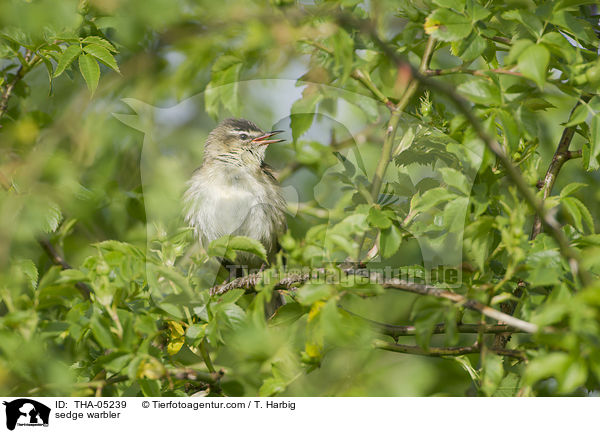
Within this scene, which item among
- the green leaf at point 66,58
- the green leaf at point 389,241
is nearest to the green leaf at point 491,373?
the green leaf at point 389,241

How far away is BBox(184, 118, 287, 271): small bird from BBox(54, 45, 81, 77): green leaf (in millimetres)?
647

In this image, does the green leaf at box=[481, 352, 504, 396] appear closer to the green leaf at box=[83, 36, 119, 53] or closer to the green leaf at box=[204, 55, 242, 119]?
the green leaf at box=[204, 55, 242, 119]

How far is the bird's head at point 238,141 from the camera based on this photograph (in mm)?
1913

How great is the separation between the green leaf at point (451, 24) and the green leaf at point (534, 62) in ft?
0.50

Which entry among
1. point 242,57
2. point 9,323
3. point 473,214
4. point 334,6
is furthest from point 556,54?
point 9,323

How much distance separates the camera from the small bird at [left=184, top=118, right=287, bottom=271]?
2.07 meters

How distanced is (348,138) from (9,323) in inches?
37.5

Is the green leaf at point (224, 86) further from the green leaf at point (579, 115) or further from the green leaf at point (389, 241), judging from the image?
the green leaf at point (579, 115)

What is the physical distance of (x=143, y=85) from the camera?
185 centimetres

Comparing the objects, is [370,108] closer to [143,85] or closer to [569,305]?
[569,305]

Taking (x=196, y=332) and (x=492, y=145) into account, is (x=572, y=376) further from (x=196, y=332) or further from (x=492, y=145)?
(x=196, y=332)

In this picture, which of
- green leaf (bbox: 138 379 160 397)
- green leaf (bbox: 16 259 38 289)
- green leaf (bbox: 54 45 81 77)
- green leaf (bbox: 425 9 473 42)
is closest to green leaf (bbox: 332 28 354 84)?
green leaf (bbox: 425 9 473 42)

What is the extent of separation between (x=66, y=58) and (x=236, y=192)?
1.01 meters
